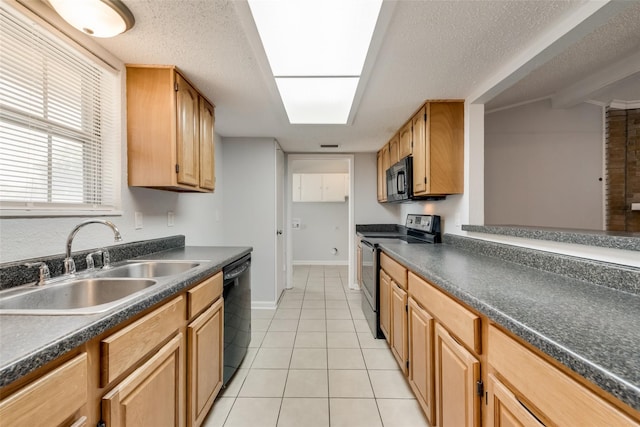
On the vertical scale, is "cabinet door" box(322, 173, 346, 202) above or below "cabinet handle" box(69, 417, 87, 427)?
above

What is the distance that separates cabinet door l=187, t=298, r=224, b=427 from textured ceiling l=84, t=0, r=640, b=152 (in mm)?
1512

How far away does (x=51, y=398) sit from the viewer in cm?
59

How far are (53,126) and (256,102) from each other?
1.33 m

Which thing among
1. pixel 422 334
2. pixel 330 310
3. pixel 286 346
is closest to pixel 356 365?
pixel 286 346

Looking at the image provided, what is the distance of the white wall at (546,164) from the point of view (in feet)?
9.59

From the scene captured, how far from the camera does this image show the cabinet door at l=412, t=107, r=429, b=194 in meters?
2.26

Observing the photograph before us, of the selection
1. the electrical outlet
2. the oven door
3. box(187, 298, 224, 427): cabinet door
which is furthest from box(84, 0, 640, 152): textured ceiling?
box(187, 298, 224, 427): cabinet door

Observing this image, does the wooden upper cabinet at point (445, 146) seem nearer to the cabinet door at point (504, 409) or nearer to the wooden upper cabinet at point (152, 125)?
the cabinet door at point (504, 409)

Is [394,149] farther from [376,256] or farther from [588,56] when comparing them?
[588,56]

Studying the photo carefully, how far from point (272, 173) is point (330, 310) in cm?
188

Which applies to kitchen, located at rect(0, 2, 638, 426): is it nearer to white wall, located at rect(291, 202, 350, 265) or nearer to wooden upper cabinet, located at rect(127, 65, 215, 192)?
wooden upper cabinet, located at rect(127, 65, 215, 192)

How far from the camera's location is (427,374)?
1379mm

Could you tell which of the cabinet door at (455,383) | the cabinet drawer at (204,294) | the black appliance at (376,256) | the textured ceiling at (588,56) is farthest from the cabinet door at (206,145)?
the textured ceiling at (588,56)

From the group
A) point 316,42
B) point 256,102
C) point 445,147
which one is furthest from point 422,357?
point 256,102
